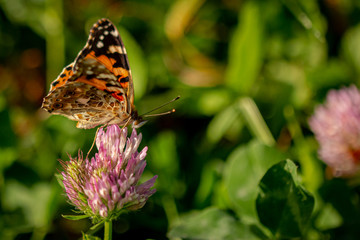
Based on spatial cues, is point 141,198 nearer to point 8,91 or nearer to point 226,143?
point 226,143

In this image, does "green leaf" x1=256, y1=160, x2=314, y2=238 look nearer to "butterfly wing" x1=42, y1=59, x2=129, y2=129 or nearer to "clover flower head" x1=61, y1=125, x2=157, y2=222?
"clover flower head" x1=61, y1=125, x2=157, y2=222

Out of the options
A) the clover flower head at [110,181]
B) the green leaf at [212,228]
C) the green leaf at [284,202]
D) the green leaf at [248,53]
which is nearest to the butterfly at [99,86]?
the clover flower head at [110,181]

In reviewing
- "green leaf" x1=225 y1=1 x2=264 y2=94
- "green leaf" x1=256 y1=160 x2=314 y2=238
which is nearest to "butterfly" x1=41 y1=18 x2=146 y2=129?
"green leaf" x1=256 y1=160 x2=314 y2=238

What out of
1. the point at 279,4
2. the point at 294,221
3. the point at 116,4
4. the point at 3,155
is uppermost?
the point at 116,4

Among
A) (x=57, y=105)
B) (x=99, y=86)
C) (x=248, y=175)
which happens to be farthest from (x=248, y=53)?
(x=57, y=105)

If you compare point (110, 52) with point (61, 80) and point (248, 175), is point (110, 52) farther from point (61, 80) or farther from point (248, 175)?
point (248, 175)

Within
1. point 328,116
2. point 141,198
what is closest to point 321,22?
point 328,116
